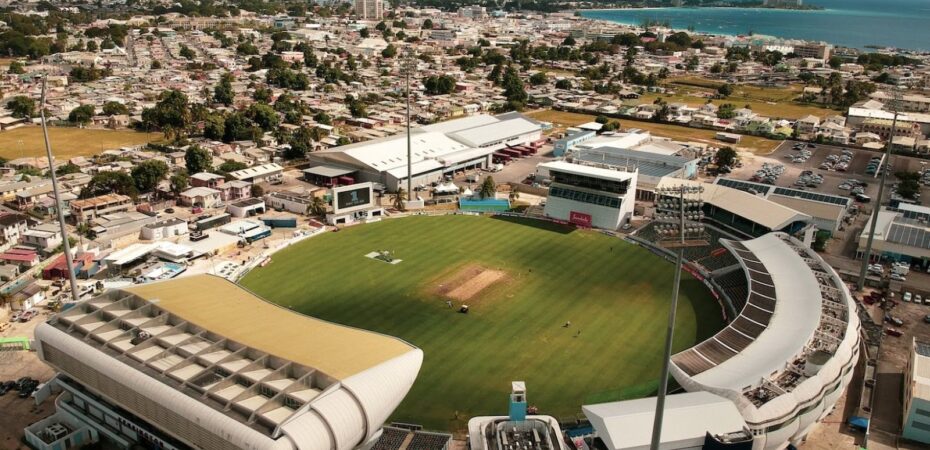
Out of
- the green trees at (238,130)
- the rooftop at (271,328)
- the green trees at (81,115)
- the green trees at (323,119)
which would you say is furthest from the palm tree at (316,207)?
the green trees at (81,115)

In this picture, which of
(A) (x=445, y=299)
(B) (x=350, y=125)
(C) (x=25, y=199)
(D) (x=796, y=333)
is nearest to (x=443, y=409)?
(A) (x=445, y=299)

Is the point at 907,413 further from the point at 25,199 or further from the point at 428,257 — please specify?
the point at 25,199

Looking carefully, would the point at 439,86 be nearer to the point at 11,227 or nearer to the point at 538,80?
the point at 538,80

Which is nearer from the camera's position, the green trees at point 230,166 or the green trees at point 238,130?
the green trees at point 230,166

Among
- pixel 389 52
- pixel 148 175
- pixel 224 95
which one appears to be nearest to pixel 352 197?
pixel 148 175

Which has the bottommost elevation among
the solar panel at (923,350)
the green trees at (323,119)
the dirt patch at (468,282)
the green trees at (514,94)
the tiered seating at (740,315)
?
the dirt patch at (468,282)

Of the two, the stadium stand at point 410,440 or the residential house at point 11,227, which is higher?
the residential house at point 11,227

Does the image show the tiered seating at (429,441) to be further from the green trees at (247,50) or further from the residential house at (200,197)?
the green trees at (247,50)

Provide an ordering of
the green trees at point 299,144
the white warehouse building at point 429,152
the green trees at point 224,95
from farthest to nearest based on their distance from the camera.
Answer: the green trees at point 224,95 < the green trees at point 299,144 < the white warehouse building at point 429,152
